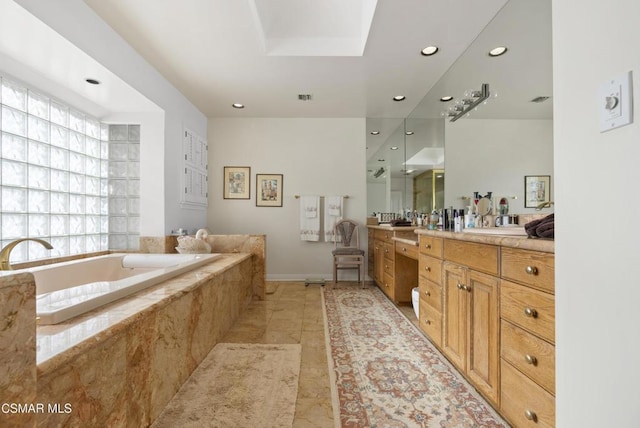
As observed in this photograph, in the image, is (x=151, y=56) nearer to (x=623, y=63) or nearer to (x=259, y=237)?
(x=259, y=237)

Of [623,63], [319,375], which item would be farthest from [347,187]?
[623,63]

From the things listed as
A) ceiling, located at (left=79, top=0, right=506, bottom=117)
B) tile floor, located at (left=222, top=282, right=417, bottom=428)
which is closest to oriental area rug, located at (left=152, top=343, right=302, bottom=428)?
tile floor, located at (left=222, top=282, right=417, bottom=428)

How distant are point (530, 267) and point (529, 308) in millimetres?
149

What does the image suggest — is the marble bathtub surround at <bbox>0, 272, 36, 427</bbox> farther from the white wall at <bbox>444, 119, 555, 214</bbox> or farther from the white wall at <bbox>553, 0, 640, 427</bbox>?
the white wall at <bbox>444, 119, 555, 214</bbox>

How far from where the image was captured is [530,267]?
3.64ft

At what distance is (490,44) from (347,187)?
8.15ft

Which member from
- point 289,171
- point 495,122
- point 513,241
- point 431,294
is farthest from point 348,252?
point 513,241

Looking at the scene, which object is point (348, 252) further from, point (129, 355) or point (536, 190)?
point (129, 355)

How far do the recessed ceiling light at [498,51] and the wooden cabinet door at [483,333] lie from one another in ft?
5.06

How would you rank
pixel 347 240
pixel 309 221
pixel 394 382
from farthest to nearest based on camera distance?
pixel 309 221 → pixel 347 240 → pixel 394 382

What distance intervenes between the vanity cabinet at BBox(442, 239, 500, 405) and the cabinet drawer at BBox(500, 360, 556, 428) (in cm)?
6

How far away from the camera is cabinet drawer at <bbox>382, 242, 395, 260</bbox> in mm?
3223

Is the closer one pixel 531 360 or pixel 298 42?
pixel 531 360

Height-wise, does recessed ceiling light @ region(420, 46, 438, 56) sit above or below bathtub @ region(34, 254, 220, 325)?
above
